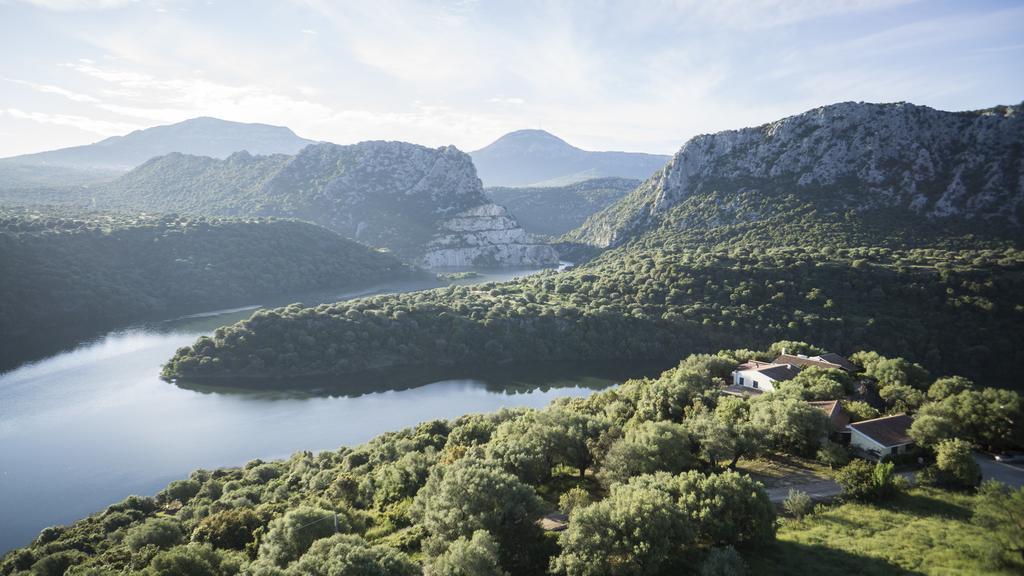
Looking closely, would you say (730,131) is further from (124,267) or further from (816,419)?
(124,267)

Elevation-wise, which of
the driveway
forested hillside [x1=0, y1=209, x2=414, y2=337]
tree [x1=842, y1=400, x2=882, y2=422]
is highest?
forested hillside [x1=0, y1=209, x2=414, y2=337]

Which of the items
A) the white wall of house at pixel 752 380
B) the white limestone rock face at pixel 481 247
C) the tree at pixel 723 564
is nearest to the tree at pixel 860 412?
the white wall of house at pixel 752 380

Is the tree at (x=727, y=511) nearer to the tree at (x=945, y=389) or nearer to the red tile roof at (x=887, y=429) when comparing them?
the red tile roof at (x=887, y=429)

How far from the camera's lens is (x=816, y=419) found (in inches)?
1038

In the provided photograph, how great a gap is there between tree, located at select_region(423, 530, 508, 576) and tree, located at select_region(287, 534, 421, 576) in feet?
3.61

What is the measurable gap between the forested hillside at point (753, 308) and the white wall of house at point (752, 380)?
3497 centimetres

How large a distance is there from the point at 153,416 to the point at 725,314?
72279mm

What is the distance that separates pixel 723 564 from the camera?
632 inches

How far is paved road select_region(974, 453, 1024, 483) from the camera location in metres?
22.9

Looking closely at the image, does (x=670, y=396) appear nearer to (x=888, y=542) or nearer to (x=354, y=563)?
(x=888, y=542)

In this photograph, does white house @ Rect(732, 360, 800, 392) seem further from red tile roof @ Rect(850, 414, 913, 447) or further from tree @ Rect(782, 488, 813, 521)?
tree @ Rect(782, 488, 813, 521)

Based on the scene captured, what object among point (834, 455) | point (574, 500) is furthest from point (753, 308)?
point (574, 500)

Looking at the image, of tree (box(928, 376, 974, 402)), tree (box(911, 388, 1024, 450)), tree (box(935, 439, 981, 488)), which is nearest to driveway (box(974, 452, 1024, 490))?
tree (box(935, 439, 981, 488))

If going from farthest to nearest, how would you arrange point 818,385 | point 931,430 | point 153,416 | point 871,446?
1. point 153,416
2. point 818,385
3. point 871,446
4. point 931,430
